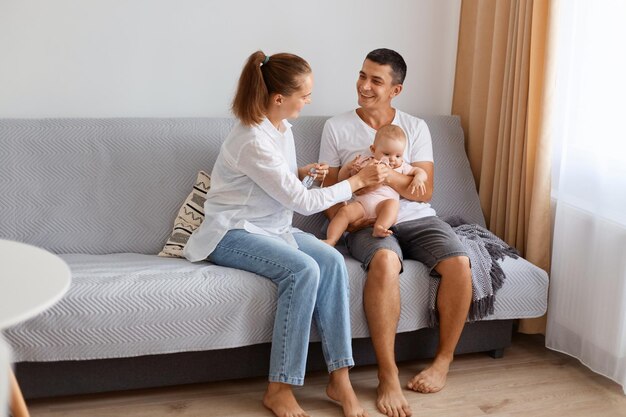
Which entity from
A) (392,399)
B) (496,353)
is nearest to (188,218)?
(392,399)

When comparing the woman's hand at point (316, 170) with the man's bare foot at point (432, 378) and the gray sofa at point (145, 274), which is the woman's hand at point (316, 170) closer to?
the gray sofa at point (145, 274)

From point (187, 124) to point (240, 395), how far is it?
1028mm

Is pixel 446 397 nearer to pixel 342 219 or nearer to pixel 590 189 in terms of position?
pixel 342 219

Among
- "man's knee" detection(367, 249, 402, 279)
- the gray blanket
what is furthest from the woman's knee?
the gray blanket

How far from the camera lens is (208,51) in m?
3.11

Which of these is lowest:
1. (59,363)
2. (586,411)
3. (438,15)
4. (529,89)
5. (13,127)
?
(586,411)

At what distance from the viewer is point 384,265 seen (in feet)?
8.23

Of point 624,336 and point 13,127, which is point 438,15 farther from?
point 13,127

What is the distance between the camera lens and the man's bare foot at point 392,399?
2.40m

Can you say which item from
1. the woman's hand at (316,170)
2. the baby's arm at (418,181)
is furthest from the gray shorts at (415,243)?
the woman's hand at (316,170)

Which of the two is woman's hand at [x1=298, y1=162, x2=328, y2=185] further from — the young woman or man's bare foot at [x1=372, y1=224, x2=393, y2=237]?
man's bare foot at [x1=372, y1=224, x2=393, y2=237]

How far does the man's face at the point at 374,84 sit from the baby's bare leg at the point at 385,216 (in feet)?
1.24

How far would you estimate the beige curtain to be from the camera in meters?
2.84

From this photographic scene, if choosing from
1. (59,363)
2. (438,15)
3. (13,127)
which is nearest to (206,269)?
(59,363)
